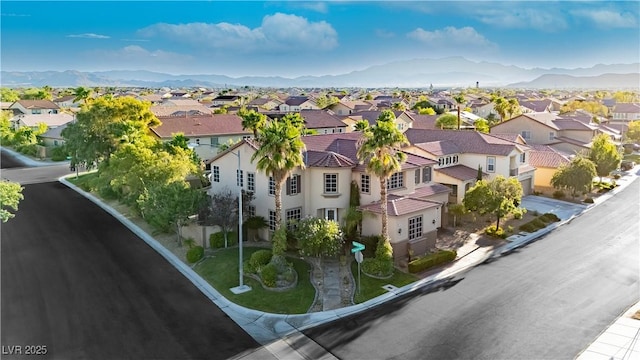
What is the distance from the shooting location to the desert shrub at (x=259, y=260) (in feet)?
108

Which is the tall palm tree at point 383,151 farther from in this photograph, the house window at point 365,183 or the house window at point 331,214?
the house window at point 331,214

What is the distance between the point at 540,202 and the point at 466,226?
1522 centimetres

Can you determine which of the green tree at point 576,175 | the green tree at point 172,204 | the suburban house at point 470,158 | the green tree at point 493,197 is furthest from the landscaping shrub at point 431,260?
the green tree at point 576,175

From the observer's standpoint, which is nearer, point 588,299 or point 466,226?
point 588,299

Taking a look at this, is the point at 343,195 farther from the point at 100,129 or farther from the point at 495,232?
the point at 100,129

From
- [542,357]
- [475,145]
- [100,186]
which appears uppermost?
[475,145]

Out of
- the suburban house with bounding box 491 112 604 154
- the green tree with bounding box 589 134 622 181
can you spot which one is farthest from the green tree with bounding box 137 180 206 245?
the suburban house with bounding box 491 112 604 154

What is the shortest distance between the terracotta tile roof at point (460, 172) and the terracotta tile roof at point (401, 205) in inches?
505

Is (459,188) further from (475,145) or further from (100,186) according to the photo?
(100,186)

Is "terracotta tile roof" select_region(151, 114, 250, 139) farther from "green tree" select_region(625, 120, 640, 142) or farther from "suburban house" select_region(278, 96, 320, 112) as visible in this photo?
"green tree" select_region(625, 120, 640, 142)

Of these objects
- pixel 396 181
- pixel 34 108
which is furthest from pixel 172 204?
pixel 34 108

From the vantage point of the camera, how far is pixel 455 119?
291 ft

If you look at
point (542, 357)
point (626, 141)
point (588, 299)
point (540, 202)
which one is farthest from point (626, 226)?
point (626, 141)

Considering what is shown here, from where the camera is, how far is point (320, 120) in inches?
3536
